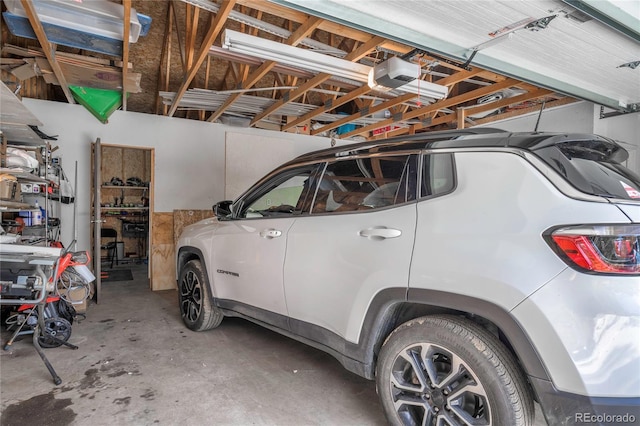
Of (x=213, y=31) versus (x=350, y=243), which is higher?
(x=213, y=31)

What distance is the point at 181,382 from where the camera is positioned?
2.56m

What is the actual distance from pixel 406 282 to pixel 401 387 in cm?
56

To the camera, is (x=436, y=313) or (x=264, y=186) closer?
(x=436, y=313)

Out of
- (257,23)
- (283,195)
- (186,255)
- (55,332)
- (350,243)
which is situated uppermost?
(257,23)

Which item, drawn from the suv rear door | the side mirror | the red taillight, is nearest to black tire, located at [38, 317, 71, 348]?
the side mirror

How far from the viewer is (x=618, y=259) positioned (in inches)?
50.5

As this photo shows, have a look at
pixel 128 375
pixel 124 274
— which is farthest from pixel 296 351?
pixel 124 274

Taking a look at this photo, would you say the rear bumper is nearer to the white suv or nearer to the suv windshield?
the white suv

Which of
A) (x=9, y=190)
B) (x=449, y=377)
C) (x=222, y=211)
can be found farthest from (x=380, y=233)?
(x=9, y=190)

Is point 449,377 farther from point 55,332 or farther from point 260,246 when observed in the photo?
point 55,332

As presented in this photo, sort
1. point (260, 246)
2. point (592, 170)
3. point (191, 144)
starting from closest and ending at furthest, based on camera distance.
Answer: point (592, 170)
point (260, 246)
point (191, 144)

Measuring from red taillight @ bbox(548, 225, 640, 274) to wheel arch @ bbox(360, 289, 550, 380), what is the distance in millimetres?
346

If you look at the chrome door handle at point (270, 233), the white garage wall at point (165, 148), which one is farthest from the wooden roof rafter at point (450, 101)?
the chrome door handle at point (270, 233)

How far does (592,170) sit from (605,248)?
40 cm
